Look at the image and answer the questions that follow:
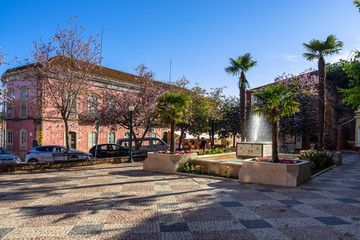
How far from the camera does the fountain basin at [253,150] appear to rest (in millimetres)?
16373

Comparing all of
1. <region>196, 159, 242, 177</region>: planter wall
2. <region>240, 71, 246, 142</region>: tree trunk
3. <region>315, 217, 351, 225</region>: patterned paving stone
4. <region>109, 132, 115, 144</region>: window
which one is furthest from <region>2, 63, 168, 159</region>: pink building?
<region>315, 217, 351, 225</region>: patterned paving stone

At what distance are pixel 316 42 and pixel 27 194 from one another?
17.8m

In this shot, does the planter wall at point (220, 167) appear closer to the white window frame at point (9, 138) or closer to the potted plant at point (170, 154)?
the potted plant at point (170, 154)

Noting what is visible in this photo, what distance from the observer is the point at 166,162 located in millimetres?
12586

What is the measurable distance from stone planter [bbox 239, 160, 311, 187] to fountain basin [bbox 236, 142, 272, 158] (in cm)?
601

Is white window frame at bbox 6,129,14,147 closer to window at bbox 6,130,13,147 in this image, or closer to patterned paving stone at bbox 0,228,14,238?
window at bbox 6,130,13,147

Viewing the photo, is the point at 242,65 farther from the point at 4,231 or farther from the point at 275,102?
the point at 4,231

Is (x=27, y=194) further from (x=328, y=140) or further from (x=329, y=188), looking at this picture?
(x=328, y=140)

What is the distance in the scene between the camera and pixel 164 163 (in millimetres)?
12656

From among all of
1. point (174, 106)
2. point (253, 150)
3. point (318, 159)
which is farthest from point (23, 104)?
point (318, 159)

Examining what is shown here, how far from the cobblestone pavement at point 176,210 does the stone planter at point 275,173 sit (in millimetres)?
400

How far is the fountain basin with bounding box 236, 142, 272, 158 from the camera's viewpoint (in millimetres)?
16373

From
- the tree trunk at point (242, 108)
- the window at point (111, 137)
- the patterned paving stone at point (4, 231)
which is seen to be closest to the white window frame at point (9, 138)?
the window at point (111, 137)

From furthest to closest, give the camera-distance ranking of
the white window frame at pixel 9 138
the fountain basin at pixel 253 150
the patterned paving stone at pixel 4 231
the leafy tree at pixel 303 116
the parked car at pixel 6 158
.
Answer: the white window frame at pixel 9 138 → the leafy tree at pixel 303 116 → the fountain basin at pixel 253 150 → the parked car at pixel 6 158 → the patterned paving stone at pixel 4 231
